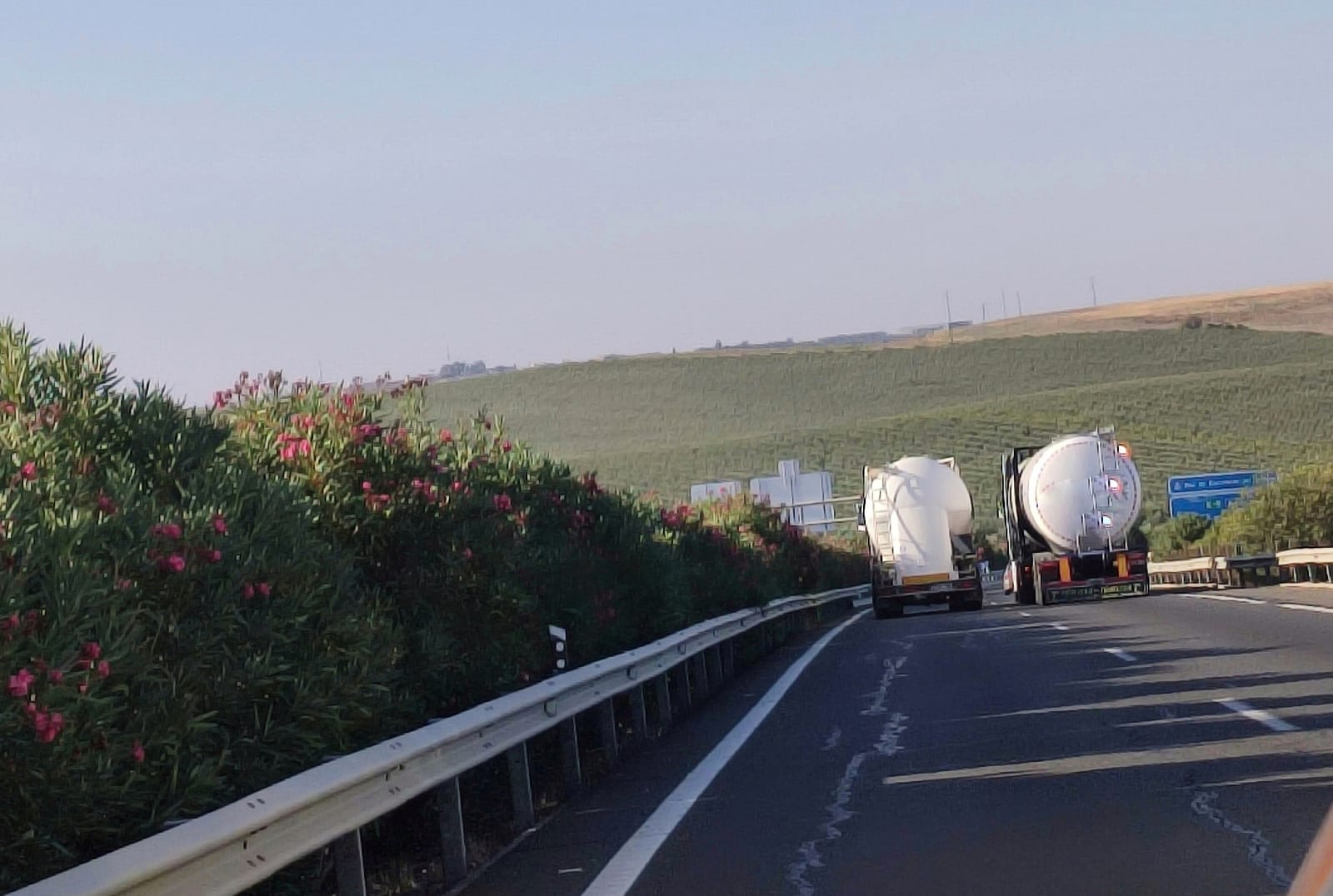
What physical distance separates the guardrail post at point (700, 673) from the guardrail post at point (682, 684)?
1257mm

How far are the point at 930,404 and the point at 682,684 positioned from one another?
117m

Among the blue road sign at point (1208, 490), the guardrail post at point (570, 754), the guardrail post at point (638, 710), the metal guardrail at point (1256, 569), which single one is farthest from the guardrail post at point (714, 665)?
the blue road sign at point (1208, 490)

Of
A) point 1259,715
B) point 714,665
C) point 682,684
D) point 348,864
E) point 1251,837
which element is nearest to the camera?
point 348,864

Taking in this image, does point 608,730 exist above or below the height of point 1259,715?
above

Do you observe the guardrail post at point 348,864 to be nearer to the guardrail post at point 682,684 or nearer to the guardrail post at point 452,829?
the guardrail post at point 452,829

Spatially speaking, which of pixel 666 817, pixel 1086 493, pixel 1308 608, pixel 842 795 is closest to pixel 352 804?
pixel 666 817

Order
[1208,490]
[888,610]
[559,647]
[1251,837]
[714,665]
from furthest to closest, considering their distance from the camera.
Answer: [1208,490] < [888,610] < [714,665] < [559,647] < [1251,837]

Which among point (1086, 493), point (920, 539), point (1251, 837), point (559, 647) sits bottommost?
point (1251, 837)

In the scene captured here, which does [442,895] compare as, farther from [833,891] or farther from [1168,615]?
[1168,615]

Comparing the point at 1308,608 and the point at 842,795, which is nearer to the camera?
the point at 842,795

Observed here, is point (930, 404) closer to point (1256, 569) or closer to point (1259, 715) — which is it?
point (1256, 569)

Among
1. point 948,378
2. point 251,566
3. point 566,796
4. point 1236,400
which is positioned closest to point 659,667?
point 566,796

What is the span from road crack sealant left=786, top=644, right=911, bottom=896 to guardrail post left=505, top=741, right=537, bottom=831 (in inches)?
67.5

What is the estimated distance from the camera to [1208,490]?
71.9 meters
